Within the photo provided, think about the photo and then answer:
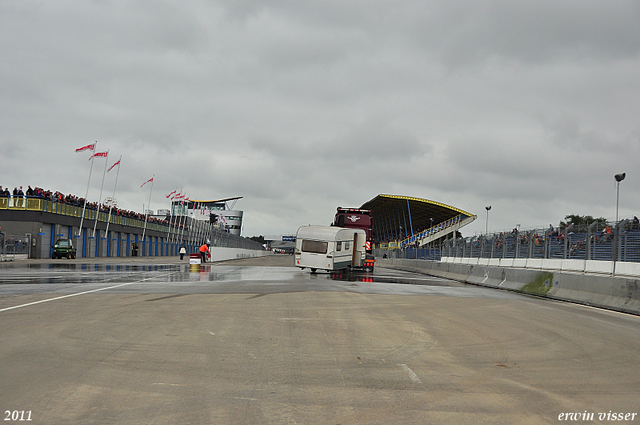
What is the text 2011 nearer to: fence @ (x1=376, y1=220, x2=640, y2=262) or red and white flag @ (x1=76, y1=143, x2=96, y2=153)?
fence @ (x1=376, y1=220, x2=640, y2=262)

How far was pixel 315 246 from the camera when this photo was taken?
32.0 metres

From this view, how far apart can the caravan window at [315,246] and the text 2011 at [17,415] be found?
87.1 feet

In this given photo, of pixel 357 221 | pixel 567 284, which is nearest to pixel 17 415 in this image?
pixel 567 284

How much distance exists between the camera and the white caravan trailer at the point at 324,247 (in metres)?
31.6

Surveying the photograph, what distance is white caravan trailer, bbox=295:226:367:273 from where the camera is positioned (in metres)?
31.6

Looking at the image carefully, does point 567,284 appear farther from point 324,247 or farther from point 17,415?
point 17,415

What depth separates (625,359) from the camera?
7.96 m

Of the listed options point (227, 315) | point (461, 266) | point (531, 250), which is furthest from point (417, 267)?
point (227, 315)

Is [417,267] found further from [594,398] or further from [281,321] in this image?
[594,398]

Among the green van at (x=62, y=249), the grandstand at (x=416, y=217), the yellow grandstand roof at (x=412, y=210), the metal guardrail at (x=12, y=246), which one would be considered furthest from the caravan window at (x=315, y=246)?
the yellow grandstand roof at (x=412, y=210)

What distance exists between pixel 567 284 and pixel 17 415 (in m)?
16.8

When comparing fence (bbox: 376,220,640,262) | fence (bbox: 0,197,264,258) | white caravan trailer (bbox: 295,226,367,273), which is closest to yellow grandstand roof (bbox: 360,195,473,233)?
fence (bbox: 0,197,264,258)

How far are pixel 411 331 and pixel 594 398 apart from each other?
4312 mm

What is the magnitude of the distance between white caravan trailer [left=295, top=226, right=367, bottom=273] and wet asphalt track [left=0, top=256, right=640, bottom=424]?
18.2m
